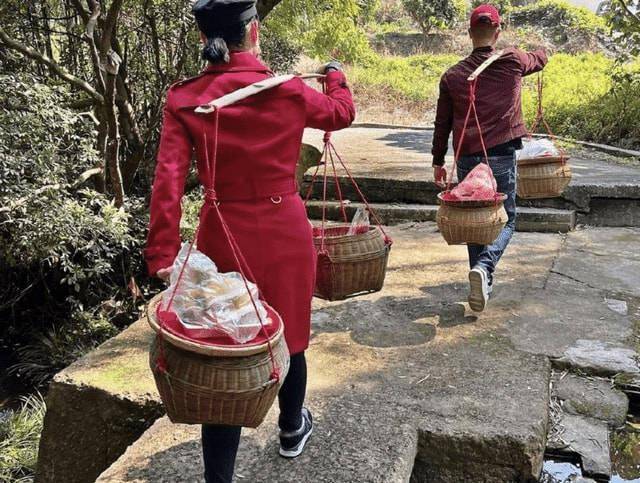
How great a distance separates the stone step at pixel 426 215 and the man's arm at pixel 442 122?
1.81 metres

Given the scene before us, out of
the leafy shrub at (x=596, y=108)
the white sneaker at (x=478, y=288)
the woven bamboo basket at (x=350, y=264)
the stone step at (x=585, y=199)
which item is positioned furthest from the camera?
the leafy shrub at (x=596, y=108)

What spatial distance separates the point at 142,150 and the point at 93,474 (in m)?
3.55

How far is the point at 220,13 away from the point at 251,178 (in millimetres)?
519

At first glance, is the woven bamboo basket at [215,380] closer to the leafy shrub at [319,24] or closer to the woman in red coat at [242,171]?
the woman in red coat at [242,171]

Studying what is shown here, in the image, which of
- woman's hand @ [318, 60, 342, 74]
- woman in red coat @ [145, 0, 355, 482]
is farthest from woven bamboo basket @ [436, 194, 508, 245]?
woman in red coat @ [145, 0, 355, 482]

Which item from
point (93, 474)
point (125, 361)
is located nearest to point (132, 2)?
point (125, 361)

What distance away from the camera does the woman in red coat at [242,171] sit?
2121 millimetres

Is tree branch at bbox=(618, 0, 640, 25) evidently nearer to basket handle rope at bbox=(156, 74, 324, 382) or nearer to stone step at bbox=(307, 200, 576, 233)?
stone step at bbox=(307, 200, 576, 233)

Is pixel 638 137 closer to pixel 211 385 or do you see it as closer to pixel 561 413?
pixel 561 413

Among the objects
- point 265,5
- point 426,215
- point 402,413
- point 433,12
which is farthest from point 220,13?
point 433,12

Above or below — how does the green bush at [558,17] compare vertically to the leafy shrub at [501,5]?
below

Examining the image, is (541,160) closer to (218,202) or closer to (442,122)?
(442,122)

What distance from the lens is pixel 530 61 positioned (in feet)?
13.5

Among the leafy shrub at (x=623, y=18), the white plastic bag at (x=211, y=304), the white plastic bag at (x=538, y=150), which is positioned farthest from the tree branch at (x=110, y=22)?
the leafy shrub at (x=623, y=18)
